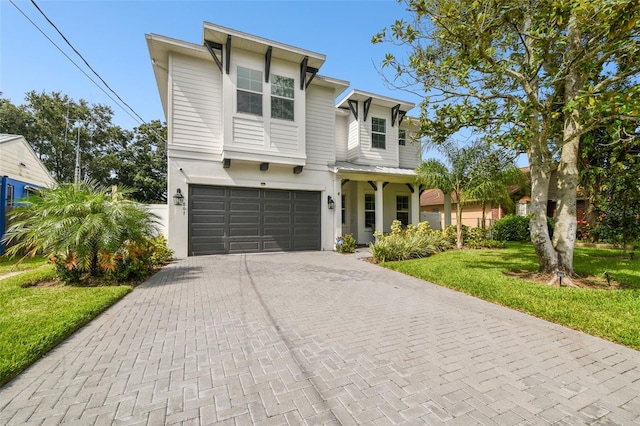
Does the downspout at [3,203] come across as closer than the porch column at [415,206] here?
Yes

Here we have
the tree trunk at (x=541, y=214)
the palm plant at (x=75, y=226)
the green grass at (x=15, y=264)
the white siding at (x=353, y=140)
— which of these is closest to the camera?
the palm plant at (x=75, y=226)

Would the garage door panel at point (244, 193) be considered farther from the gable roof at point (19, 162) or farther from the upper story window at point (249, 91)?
the gable roof at point (19, 162)

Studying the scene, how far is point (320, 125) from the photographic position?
11.5 m

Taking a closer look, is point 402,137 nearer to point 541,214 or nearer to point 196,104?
point 541,214

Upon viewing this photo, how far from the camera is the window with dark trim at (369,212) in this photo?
13891 mm

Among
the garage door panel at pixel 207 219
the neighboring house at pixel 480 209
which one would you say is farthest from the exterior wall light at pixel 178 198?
the neighboring house at pixel 480 209

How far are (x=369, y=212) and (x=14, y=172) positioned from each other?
599 inches

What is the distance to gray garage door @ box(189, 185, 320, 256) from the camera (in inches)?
379

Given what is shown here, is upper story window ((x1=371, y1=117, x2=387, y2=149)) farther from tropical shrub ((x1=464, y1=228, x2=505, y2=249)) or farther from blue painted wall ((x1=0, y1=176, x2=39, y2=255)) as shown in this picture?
blue painted wall ((x1=0, y1=176, x2=39, y2=255))

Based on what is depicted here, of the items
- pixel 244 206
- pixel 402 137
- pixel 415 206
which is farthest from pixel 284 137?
pixel 402 137

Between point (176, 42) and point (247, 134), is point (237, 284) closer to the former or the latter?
point (247, 134)

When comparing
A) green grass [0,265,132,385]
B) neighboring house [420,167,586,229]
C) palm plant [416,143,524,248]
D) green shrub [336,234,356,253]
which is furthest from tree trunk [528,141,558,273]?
green grass [0,265,132,385]

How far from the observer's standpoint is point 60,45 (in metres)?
8.06

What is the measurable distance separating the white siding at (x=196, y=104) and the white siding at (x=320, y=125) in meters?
3.53
